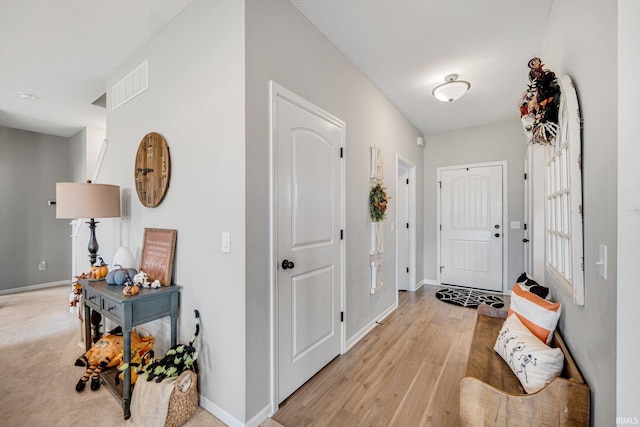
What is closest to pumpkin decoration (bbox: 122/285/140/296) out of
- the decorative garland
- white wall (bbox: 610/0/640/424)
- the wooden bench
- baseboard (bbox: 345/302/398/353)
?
baseboard (bbox: 345/302/398/353)

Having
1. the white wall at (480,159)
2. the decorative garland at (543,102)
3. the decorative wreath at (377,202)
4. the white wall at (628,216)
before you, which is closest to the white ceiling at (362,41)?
the decorative garland at (543,102)

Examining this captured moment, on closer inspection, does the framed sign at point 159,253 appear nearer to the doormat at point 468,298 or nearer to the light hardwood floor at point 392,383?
the light hardwood floor at point 392,383

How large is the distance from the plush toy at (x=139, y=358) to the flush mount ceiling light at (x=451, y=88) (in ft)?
11.5

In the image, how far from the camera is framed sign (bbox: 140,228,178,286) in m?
1.95

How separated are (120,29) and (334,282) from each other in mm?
2666

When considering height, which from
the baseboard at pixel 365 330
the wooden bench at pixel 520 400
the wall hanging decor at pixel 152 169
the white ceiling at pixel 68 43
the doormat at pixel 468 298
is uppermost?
the white ceiling at pixel 68 43

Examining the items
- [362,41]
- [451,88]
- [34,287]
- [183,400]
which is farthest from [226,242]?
[34,287]

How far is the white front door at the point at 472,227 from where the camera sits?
170 inches

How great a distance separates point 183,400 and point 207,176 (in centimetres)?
135

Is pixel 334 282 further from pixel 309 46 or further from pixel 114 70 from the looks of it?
pixel 114 70

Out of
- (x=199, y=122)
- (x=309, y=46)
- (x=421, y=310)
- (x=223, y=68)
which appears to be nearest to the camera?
(x=223, y=68)

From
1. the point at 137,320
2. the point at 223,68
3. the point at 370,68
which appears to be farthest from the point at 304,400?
the point at 370,68

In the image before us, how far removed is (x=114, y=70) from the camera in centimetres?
277

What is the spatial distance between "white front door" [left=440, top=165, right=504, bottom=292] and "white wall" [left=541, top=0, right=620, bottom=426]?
3.29m
